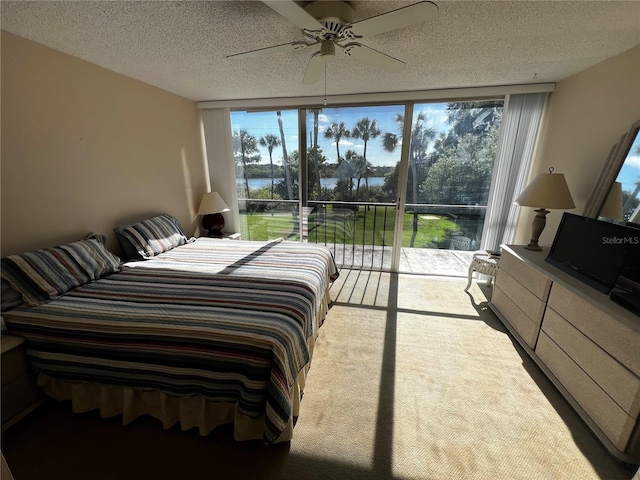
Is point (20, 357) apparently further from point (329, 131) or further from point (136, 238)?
point (329, 131)

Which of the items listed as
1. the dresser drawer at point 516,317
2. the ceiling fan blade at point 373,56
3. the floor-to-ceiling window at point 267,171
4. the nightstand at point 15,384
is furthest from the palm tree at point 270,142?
the dresser drawer at point 516,317

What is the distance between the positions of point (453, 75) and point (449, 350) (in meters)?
2.56

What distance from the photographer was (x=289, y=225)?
13.8 feet

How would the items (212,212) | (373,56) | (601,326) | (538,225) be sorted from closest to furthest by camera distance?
(601,326) → (373,56) → (538,225) → (212,212)

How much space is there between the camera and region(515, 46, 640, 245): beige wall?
1951 millimetres

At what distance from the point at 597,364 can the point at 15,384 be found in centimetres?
329

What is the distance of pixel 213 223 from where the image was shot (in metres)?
3.75

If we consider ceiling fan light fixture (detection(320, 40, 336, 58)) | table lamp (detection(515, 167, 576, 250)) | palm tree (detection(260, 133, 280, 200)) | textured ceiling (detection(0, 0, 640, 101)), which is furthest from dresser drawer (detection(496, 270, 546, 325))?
palm tree (detection(260, 133, 280, 200))

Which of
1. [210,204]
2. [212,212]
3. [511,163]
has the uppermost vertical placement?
[511,163]

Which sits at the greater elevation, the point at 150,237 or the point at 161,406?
the point at 150,237

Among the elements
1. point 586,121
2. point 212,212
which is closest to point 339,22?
point 586,121

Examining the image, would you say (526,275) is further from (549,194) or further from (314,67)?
(314,67)

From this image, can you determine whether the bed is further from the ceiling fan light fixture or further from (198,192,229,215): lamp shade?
(198,192,229,215): lamp shade

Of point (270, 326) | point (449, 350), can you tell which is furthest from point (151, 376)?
point (449, 350)
